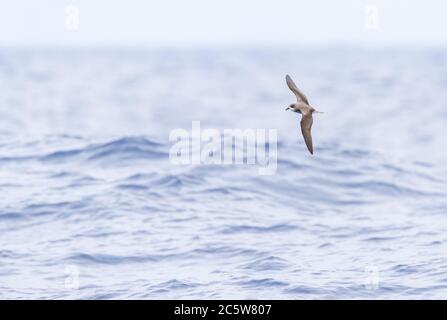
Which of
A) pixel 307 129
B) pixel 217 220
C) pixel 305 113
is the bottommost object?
pixel 217 220

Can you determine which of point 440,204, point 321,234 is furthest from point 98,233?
point 440,204

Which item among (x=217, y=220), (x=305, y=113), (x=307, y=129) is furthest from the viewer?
(x=217, y=220)

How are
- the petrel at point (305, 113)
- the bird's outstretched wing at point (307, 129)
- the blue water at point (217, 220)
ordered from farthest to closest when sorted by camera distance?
the blue water at point (217, 220) < the petrel at point (305, 113) < the bird's outstretched wing at point (307, 129)

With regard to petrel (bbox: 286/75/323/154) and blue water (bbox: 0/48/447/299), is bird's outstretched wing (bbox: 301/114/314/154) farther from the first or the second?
blue water (bbox: 0/48/447/299)

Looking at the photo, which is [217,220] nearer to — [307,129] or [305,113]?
[305,113]

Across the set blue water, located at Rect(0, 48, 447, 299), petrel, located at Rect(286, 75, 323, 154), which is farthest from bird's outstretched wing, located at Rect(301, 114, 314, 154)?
blue water, located at Rect(0, 48, 447, 299)

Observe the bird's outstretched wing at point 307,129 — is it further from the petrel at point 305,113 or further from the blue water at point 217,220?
the blue water at point 217,220

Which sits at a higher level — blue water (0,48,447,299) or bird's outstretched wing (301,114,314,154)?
bird's outstretched wing (301,114,314,154)

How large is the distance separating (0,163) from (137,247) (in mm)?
6285

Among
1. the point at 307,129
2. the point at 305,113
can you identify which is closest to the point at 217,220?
the point at 305,113

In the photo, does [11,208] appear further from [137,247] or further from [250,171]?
[250,171]

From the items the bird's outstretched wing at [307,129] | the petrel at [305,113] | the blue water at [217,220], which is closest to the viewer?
the bird's outstretched wing at [307,129]

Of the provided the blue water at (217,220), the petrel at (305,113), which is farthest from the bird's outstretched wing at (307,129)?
the blue water at (217,220)
